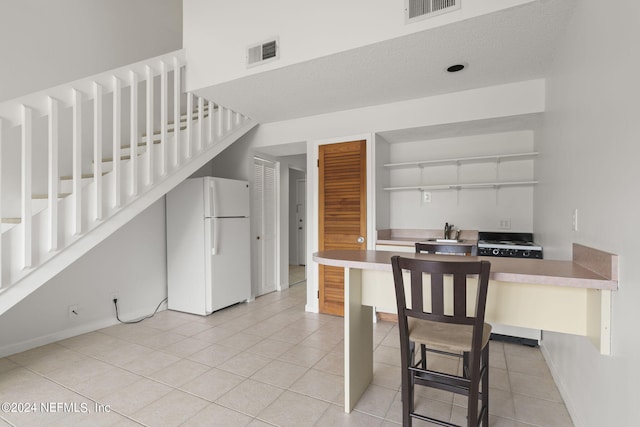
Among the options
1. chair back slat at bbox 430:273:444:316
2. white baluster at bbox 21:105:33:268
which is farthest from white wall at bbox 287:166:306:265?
chair back slat at bbox 430:273:444:316

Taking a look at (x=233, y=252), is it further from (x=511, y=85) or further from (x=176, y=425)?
(x=511, y=85)

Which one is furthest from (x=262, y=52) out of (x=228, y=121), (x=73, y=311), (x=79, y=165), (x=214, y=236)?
(x=73, y=311)

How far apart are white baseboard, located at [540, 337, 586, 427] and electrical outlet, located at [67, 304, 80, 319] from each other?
4175 mm

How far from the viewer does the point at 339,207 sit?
12.5 feet

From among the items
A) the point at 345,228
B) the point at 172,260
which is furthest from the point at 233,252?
the point at 345,228

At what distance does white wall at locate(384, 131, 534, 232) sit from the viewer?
3.44m

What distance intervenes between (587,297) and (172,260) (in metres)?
4.05

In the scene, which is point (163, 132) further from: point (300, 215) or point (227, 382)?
point (300, 215)

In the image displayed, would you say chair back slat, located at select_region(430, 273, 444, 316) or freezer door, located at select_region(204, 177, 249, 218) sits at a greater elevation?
freezer door, located at select_region(204, 177, 249, 218)

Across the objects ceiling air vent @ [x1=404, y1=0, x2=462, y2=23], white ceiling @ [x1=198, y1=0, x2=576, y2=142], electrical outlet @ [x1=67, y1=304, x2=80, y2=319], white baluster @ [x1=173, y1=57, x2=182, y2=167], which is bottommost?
electrical outlet @ [x1=67, y1=304, x2=80, y2=319]

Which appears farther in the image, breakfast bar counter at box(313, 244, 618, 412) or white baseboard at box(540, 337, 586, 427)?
white baseboard at box(540, 337, 586, 427)

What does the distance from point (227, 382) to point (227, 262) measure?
1841 mm

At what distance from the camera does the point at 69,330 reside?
3.15 meters

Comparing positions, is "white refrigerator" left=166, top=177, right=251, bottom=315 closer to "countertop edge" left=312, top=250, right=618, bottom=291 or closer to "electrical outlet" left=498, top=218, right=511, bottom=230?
"countertop edge" left=312, top=250, right=618, bottom=291
